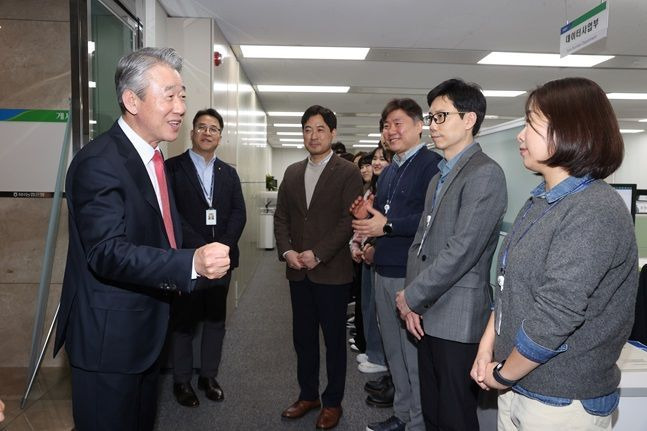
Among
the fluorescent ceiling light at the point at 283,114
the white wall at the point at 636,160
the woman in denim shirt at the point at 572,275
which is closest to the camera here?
the woman in denim shirt at the point at 572,275

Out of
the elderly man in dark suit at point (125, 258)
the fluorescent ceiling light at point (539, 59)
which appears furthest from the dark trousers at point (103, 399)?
the fluorescent ceiling light at point (539, 59)

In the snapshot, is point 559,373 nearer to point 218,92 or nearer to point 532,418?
point 532,418

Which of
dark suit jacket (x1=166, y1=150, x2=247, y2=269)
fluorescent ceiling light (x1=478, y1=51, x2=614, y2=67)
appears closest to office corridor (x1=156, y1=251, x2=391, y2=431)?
dark suit jacket (x1=166, y1=150, x2=247, y2=269)

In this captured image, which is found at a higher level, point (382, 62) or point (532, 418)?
point (382, 62)

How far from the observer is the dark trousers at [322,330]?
2.46m

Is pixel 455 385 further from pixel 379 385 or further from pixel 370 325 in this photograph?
pixel 370 325

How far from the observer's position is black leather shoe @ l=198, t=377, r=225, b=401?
2.82m

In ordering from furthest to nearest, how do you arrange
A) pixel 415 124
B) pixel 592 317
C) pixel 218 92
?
1. pixel 218 92
2. pixel 415 124
3. pixel 592 317

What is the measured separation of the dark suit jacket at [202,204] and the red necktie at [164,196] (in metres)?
1.19

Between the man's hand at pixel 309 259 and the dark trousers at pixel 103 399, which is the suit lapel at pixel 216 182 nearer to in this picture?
the man's hand at pixel 309 259

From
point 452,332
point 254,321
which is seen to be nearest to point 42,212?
point 254,321

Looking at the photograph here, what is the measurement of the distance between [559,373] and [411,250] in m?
0.90

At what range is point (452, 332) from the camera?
5.58ft

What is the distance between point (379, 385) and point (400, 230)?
1319 millimetres
